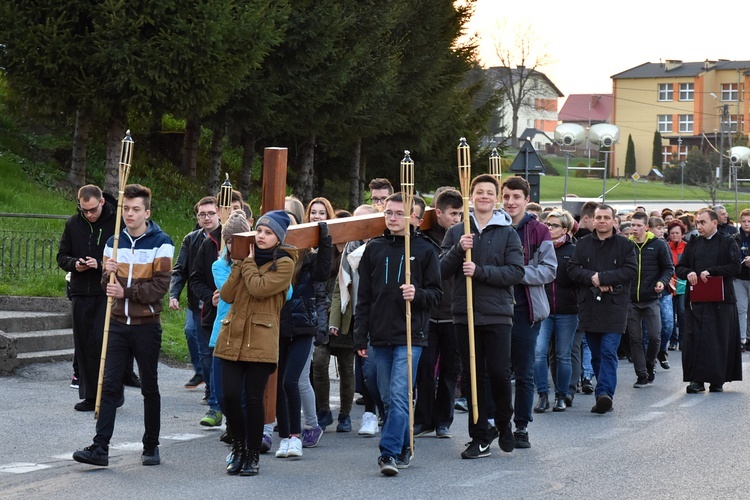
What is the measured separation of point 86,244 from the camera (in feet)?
37.3

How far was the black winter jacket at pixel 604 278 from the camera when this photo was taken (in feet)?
39.5

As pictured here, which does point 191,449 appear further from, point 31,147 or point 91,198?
point 31,147

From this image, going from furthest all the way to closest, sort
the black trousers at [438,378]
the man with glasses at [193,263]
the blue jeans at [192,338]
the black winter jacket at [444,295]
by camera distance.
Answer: the blue jeans at [192,338]
the man with glasses at [193,263]
the black winter jacket at [444,295]
the black trousers at [438,378]

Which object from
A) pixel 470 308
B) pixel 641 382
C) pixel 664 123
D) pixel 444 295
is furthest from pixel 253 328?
pixel 664 123

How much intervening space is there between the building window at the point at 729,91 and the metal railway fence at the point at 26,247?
10910 cm

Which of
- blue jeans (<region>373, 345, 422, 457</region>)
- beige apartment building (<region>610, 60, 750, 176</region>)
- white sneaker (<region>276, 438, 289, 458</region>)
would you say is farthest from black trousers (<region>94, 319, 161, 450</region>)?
beige apartment building (<region>610, 60, 750, 176</region>)

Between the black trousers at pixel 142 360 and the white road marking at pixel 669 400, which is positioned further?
the white road marking at pixel 669 400

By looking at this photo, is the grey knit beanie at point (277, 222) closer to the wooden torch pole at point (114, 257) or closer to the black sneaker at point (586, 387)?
the wooden torch pole at point (114, 257)

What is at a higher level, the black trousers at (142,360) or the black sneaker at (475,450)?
the black trousers at (142,360)

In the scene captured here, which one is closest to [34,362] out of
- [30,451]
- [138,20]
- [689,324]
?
[30,451]

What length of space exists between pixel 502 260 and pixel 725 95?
4600 inches

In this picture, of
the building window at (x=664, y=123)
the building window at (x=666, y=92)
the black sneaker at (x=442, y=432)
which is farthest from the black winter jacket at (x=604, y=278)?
the building window at (x=666, y=92)

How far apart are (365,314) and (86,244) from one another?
3662 mm

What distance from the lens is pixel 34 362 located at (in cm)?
1332
